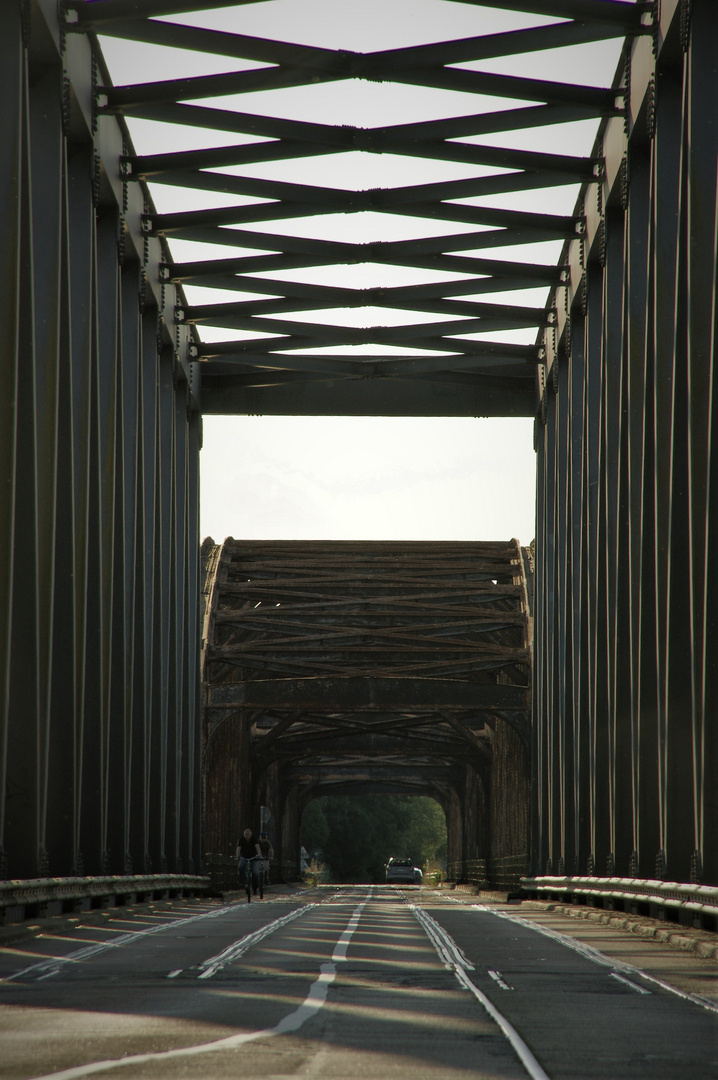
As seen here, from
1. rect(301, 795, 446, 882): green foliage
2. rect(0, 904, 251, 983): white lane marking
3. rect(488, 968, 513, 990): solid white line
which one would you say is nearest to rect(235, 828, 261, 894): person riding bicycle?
rect(0, 904, 251, 983): white lane marking

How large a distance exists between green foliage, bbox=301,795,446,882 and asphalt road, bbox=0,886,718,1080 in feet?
289

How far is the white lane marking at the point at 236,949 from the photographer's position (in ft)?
33.1

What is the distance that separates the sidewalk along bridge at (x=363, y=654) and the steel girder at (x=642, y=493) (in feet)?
32.7

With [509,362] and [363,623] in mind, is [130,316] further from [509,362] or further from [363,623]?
[363,623]

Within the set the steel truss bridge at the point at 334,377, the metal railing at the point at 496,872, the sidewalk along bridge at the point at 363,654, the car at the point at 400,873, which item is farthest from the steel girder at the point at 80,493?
the car at the point at 400,873

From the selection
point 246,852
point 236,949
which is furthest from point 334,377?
point 236,949

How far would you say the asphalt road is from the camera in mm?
5824

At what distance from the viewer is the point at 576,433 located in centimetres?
A: 2423

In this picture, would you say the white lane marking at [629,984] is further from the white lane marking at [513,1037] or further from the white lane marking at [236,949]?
the white lane marking at [236,949]

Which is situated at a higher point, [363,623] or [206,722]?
[363,623]

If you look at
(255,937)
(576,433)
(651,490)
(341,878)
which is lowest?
(341,878)

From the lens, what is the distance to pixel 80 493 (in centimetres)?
1759

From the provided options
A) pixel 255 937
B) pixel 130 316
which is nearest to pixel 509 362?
pixel 130 316

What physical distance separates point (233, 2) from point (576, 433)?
33.3 ft
